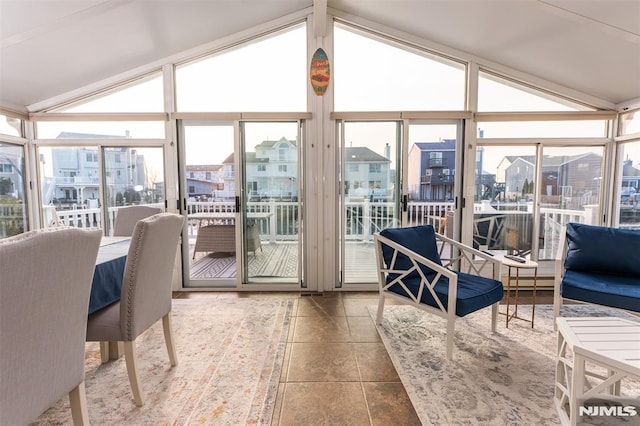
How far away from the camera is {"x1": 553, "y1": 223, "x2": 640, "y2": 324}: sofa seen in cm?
242

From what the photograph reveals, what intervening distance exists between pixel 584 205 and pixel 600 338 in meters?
3.03

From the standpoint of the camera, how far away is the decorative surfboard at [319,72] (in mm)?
3471

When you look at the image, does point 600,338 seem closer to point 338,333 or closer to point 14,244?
point 338,333

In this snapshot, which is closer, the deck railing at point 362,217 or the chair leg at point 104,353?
the chair leg at point 104,353

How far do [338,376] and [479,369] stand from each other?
0.95 metres

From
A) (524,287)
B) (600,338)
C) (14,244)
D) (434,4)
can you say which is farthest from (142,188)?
(524,287)

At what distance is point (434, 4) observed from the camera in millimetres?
2906

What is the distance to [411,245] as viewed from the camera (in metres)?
2.75

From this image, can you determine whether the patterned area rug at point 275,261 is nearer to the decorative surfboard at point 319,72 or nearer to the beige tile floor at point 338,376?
the beige tile floor at point 338,376

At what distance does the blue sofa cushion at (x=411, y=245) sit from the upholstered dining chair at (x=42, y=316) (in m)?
2.13

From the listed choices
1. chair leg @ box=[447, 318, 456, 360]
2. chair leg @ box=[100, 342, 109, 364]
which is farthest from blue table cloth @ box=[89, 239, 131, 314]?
chair leg @ box=[447, 318, 456, 360]

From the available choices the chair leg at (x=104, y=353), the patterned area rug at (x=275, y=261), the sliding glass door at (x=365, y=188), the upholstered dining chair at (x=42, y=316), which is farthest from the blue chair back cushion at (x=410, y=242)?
the chair leg at (x=104, y=353)

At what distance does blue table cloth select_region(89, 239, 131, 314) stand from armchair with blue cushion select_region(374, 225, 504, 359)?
77.1 inches

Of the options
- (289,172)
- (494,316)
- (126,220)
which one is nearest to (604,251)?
(494,316)
